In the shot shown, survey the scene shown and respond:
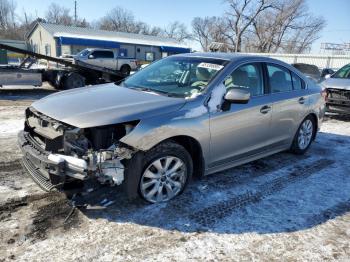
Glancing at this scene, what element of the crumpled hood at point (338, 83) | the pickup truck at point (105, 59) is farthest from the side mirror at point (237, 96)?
the pickup truck at point (105, 59)

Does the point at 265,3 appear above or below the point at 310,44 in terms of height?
above

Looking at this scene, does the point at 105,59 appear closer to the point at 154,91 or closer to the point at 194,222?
the point at 154,91

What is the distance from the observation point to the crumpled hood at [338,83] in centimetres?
947

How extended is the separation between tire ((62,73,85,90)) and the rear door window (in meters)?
10.6

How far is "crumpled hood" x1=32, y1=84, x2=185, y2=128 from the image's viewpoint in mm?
3402

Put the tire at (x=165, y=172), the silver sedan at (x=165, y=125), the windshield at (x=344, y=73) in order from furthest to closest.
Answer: the windshield at (x=344, y=73) < the tire at (x=165, y=172) < the silver sedan at (x=165, y=125)

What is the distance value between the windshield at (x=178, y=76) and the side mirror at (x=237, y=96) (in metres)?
0.31

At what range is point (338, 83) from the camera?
384 inches

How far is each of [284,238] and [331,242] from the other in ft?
1.52

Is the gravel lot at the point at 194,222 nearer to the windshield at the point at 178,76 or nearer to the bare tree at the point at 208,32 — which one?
the windshield at the point at 178,76

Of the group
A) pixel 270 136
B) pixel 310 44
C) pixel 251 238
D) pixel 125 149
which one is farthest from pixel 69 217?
pixel 310 44

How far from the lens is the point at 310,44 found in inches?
2394

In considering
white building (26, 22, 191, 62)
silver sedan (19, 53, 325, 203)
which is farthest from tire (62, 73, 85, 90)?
white building (26, 22, 191, 62)

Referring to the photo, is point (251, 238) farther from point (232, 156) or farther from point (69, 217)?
point (69, 217)
